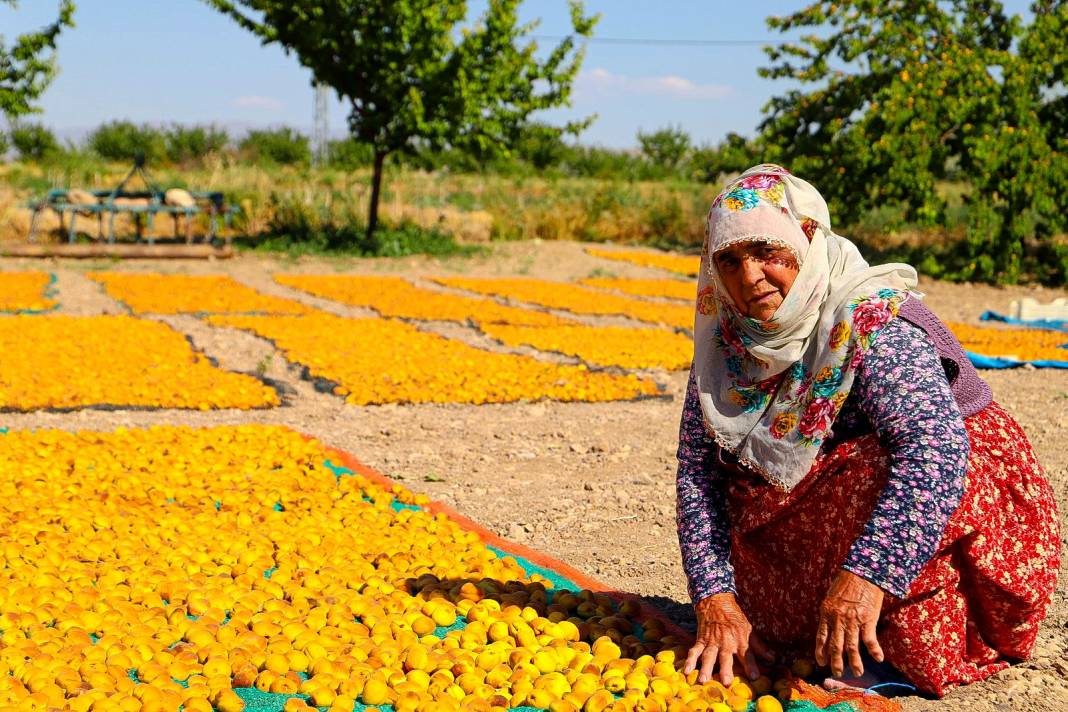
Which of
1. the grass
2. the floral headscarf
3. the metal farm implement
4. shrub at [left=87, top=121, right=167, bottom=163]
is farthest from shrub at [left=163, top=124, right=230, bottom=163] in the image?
the floral headscarf

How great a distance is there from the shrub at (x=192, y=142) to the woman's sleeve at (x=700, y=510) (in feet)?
135

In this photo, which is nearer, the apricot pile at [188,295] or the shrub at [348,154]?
the apricot pile at [188,295]

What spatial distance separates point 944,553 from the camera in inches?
95.0

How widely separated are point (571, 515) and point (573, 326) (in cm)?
589

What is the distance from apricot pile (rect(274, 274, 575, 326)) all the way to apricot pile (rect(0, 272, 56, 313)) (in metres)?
Answer: 2.95

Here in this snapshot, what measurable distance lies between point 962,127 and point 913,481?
14.8 meters

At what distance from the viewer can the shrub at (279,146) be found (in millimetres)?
44781

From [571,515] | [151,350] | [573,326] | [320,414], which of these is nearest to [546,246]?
[573,326]

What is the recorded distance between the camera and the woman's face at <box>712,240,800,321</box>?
243cm

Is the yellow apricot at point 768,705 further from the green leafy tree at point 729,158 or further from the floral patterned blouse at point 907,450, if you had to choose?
the green leafy tree at point 729,158

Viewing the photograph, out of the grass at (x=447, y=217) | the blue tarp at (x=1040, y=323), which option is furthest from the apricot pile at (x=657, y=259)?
the blue tarp at (x=1040, y=323)

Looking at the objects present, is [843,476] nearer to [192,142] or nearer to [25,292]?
[25,292]

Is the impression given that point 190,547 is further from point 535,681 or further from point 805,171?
point 805,171


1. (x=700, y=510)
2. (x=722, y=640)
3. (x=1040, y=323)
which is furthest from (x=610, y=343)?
(x=722, y=640)
